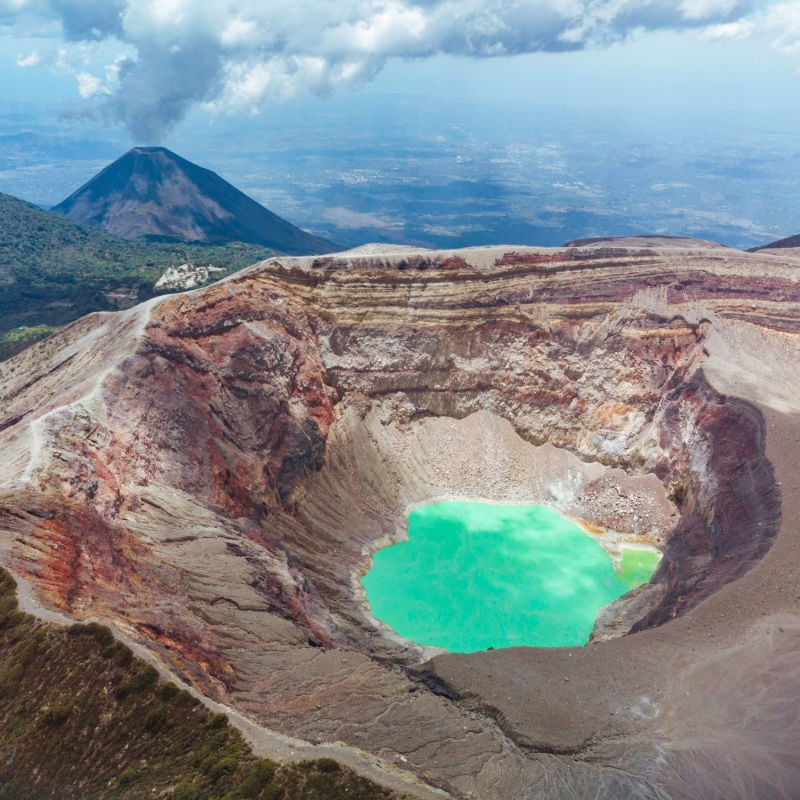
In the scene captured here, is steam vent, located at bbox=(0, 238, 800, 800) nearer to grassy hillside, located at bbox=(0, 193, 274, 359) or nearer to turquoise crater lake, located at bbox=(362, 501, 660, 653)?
turquoise crater lake, located at bbox=(362, 501, 660, 653)

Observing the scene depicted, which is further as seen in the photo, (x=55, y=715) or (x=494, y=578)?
(x=494, y=578)

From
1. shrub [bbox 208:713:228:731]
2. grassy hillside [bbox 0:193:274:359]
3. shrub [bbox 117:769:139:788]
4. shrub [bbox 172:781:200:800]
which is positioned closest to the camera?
shrub [bbox 172:781:200:800]

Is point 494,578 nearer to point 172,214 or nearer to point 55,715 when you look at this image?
point 55,715

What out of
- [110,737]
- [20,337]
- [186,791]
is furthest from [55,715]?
[20,337]

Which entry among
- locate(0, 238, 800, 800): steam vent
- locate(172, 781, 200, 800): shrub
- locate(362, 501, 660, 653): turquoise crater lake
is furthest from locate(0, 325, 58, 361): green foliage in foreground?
locate(172, 781, 200, 800): shrub

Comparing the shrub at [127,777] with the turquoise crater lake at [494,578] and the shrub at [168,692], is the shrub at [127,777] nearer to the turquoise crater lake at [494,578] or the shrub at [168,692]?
the shrub at [168,692]
